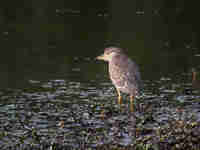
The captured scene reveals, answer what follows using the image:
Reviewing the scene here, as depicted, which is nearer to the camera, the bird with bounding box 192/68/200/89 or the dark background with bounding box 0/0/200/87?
the bird with bounding box 192/68/200/89

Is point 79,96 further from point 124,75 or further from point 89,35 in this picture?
point 89,35

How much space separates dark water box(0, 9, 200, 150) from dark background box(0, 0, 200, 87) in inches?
→ 1.3

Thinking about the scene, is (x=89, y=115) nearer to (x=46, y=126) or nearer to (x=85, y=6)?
(x=46, y=126)

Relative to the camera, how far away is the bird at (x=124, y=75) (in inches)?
440

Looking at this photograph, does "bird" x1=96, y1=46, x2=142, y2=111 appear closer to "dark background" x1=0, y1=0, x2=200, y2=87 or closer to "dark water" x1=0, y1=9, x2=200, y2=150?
"dark water" x1=0, y1=9, x2=200, y2=150

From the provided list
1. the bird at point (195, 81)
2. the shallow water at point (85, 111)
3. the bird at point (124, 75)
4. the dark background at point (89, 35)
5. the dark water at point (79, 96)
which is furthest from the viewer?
the dark background at point (89, 35)

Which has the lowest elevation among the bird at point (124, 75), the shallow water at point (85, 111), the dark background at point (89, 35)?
the shallow water at point (85, 111)

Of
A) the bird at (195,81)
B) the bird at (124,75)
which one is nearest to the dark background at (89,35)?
the bird at (195,81)

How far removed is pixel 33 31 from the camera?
1819 cm

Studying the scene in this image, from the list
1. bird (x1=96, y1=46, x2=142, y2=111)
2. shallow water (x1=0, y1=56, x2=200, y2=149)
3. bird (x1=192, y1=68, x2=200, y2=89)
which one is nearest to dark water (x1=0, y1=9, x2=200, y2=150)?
shallow water (x1=0, y1=56, x2=200, y2=149)

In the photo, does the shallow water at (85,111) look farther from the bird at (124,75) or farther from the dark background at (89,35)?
the dark background at (89,35)

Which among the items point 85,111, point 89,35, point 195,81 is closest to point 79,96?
point 85,111

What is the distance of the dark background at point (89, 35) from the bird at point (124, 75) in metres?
1.40

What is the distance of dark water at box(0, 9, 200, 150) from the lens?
361 inches
